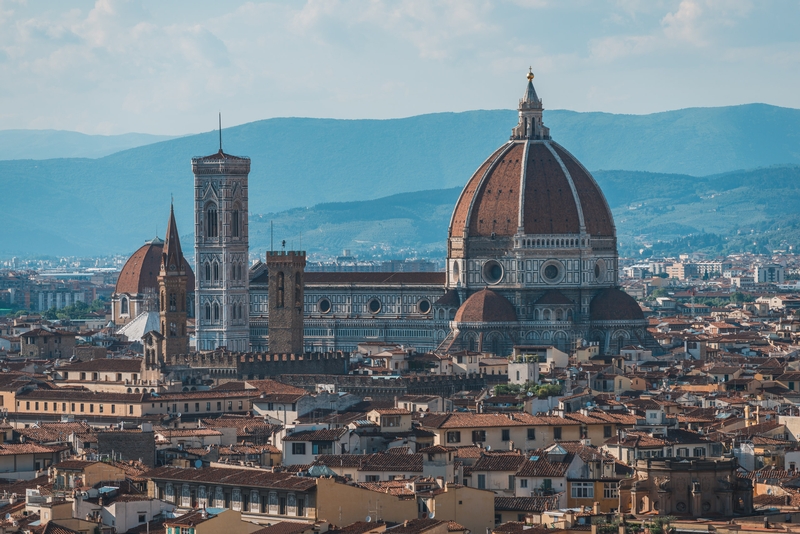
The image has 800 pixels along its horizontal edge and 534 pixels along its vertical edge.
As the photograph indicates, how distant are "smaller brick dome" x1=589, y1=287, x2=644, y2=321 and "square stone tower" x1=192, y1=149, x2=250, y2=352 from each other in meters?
20.2

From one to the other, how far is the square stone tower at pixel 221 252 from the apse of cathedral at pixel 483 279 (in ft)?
0.19

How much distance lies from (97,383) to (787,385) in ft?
90.8

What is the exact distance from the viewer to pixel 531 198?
145 m

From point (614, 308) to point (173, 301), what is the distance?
1132 inches

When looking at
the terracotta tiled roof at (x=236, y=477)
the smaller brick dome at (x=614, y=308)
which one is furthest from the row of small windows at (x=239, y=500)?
the smaller brick dome at (x=614, y=308)

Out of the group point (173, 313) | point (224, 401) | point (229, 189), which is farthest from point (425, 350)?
point (224, 401)

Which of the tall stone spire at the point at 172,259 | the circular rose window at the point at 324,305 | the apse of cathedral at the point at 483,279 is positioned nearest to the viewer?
the tall stone spire at the point at 172,259

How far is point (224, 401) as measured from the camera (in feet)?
283

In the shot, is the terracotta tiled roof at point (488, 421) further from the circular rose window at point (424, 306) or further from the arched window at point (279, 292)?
the circular rose window at point (424, 306)

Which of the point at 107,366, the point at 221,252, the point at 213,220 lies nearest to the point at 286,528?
the point at 107,366

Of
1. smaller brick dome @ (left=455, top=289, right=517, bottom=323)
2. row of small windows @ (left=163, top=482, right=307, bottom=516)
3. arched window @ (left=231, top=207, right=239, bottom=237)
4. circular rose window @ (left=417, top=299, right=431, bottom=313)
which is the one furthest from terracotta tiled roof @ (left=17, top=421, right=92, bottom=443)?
circular rose window @ (left=417, top=299, right=431, bottom=313)

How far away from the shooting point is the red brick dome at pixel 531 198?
14475 centimetres

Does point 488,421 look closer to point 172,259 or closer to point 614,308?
point 172,259

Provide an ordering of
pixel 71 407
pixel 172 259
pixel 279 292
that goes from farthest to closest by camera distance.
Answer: pixel 279 292, pixel 172 259, pixel 71 407
